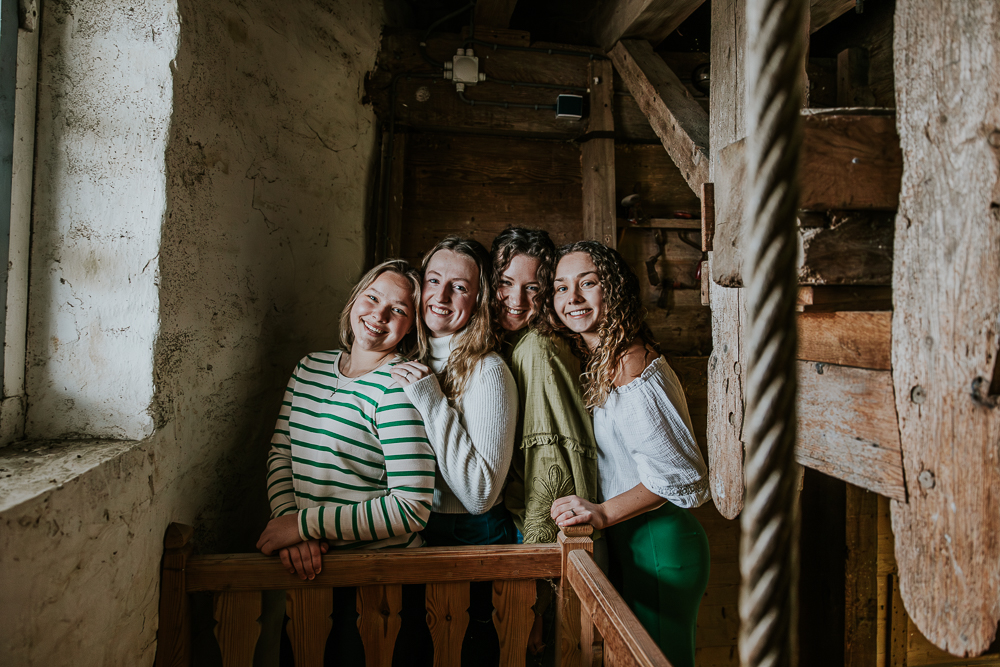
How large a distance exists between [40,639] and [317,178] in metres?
1.47

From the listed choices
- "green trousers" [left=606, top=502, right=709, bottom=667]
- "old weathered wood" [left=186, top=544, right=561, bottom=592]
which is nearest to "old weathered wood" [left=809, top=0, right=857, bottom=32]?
"green trousers" [left=606, top=502, right=709, bottom=667]

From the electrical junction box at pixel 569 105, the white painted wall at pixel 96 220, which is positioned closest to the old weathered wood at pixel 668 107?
the electrical junction box at pixel 569 105

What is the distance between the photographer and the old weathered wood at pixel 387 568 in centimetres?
123

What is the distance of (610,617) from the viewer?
3.46ft

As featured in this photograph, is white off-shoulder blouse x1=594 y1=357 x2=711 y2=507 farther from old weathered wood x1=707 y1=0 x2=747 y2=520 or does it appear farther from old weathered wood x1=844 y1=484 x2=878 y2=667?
old weathered wood x1=844 y1=484 x2=878 y2=667

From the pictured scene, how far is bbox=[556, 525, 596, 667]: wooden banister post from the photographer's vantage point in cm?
130

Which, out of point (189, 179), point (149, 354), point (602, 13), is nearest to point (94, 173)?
point (189, 179)

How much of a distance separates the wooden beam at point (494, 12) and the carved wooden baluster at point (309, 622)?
220 centimetres

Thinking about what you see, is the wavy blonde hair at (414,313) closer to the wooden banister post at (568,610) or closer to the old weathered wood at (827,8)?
the wooden banister post at (568,610)

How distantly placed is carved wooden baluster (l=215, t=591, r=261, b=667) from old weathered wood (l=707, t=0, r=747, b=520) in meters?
1.13

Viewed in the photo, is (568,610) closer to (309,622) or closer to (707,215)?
(309,622)

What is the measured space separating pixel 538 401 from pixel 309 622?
31.3 inches

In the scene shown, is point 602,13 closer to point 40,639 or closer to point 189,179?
point 189,179

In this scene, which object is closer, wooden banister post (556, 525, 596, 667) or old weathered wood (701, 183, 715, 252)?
old weathered wood (701, 183, 715, 252)
